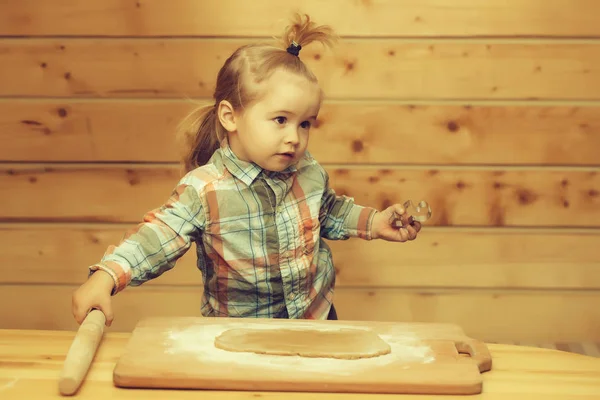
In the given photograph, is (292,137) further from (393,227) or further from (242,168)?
(393,227)

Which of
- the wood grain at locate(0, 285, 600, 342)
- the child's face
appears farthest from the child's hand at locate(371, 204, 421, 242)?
the wood grain at locate(0, 285, 600, 342)

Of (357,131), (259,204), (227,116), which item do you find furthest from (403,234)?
(357,131)

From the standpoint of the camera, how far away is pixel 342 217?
1631 mm

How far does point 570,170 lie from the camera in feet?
7.71

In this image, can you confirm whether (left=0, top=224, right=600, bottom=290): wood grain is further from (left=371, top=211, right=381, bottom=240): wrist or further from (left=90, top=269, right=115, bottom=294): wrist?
(left=90, top=269, right=115, bottom=294): wrist

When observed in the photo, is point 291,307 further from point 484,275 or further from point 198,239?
point 484,275

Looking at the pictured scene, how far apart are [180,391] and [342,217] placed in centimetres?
67

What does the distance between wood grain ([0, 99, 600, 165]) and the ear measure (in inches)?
31.4

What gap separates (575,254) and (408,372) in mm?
1519

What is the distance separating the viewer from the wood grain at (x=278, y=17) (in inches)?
Answer: 87.3

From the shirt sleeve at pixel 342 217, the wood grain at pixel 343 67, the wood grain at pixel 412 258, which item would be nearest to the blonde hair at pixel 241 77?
the shirt sleeve at pixel 342 217

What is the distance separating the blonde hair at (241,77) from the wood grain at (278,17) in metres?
0.65

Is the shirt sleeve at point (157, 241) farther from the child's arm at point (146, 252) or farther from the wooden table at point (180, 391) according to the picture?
the wooden table at point (180, 391)

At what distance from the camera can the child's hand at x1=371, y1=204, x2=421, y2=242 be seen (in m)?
1.52
